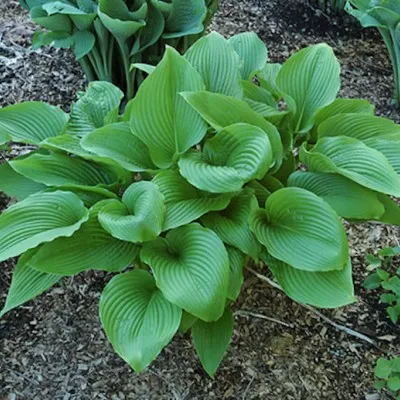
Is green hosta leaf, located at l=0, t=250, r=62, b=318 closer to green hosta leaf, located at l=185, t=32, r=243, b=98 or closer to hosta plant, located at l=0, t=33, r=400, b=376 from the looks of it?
hosta plant, located at l=0, t=33, r=400, b=376

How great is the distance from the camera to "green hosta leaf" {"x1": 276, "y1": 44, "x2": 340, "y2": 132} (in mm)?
1616

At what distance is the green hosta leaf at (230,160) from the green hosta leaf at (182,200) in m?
0.06

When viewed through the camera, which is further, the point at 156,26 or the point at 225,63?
the point at 156,26

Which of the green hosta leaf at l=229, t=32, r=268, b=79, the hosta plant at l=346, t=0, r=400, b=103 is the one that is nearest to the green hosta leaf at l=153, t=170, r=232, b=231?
the green hosta leaf at l=229, t=32, r=268, b=79

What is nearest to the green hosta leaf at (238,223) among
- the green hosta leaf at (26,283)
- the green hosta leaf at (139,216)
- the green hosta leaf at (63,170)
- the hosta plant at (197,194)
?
the hosta plant at (197,194)

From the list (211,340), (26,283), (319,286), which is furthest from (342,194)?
(26,283)

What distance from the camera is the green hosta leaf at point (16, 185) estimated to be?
1539mm

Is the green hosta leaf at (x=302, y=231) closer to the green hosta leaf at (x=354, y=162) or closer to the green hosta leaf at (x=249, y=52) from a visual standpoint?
the green hosta leaf at (x=354, y=162)

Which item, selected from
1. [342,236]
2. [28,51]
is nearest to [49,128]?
[342,236]

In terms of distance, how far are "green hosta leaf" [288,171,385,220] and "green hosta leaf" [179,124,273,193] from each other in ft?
0.55

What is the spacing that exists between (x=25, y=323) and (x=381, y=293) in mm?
1037

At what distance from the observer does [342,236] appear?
1304 millimetres

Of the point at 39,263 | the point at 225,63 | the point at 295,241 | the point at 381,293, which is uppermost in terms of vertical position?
the point at 225,63

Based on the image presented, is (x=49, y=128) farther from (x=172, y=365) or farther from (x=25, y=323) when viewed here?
(x=172, y=365)
